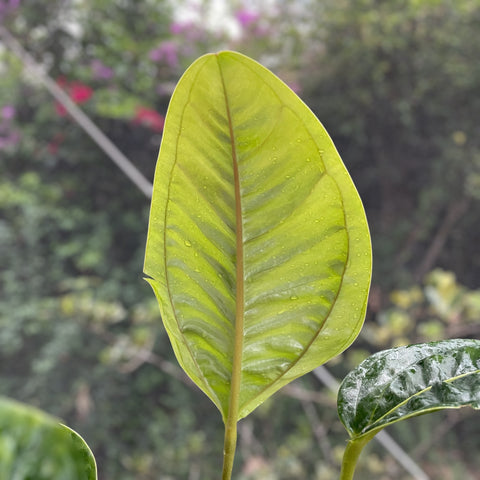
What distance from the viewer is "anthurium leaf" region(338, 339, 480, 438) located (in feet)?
0.46

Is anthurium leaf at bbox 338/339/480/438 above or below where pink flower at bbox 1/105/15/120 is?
above

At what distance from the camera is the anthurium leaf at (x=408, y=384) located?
140 millimetres

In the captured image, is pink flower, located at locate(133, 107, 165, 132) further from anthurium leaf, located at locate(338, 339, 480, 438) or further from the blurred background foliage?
anthurium leaf, located at locate(338, 339, 480, 438)

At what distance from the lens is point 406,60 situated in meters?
2.11

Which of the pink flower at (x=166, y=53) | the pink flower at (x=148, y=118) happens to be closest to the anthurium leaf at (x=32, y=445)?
the pink flower at (x=148, y=118)

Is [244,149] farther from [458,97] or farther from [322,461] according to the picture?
[458,97]

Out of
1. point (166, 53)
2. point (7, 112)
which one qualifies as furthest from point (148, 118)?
point (7, 112)

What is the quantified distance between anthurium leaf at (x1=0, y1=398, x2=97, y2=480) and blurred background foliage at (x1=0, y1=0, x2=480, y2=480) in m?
1.78

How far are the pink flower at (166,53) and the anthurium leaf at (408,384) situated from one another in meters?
2.15

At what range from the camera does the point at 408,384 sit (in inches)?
5.8

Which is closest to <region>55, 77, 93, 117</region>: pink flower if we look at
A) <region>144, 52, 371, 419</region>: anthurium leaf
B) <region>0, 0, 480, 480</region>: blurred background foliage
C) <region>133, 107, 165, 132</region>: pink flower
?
<region>0, 0, 480, 480</region>: blurred background foliage

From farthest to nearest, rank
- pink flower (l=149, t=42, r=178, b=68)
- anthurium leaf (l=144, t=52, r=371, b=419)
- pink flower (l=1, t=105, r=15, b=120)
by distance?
1. pink flower (l=1, t=105, r=15, b=120)
2. pink flower (l=149, t=42, r=178, b=68)
3. anthurium leaf (l=144, t=52, r=371, b=419)

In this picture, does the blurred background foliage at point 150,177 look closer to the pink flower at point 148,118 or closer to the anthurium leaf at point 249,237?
the pink flower at point 148,118

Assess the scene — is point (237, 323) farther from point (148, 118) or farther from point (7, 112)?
point (7, 112)
